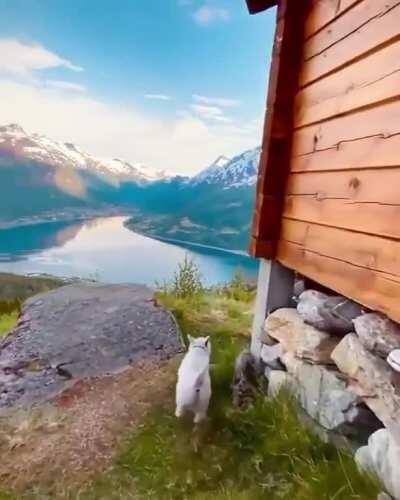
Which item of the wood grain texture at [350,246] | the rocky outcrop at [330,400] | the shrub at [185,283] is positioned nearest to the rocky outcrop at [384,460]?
the rocky outcrop at [330,400]

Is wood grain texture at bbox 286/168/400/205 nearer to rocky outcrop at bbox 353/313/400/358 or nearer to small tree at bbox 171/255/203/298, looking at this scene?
rocky outcrop at bbox 353/313/400/358

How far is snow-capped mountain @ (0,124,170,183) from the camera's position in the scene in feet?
74.4

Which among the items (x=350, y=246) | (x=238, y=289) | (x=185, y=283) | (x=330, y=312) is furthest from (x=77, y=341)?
(x=350, y=246)

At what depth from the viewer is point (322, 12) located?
3.30 metres

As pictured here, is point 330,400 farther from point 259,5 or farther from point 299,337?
point 259,5

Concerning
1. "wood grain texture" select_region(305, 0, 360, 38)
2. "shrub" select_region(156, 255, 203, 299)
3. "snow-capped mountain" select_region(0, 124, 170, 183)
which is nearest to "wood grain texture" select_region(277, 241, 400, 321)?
"wood grain texture" select_region(305, 0, 360, 38)

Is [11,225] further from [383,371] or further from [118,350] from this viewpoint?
[383,371]

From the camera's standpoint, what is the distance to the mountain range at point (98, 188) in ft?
59.6

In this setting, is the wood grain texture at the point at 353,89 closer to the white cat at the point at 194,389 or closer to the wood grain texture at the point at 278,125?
the wood grain texture at the point at 278,125

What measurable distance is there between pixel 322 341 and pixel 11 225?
19999 mm

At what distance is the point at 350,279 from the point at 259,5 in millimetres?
2679

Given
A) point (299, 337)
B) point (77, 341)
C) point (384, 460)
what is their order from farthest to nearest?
point (77, 341) < point (299, 337) < point (384, 460)

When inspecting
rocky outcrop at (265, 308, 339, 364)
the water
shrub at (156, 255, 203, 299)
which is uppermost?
rocky outcrop at (265, 308, 339, 364)

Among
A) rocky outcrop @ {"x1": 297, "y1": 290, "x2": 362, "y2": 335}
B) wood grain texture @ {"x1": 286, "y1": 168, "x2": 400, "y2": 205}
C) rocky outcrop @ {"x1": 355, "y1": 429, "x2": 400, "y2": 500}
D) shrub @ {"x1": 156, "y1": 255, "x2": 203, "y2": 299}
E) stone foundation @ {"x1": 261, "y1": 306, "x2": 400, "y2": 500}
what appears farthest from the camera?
shrub @ {"x1": 156, "y1": 255, "x2": 203, "y2": 299}
